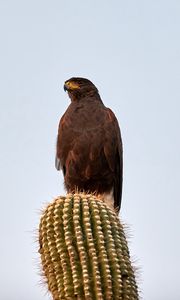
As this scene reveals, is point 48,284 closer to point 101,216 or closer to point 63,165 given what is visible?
point 101,216

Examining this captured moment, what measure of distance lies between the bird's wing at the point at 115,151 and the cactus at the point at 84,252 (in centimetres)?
319

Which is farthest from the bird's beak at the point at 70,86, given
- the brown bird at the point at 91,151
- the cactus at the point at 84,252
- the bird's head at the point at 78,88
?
the cactus at the point at 84,252

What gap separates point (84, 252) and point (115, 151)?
3710 millimetres

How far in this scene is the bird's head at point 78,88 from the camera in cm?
891

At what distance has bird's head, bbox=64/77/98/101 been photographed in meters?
8.91

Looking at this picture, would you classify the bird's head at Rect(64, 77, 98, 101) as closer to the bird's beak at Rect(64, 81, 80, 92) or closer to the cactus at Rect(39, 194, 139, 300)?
the bird's beak at Rect(64, 81, 80, 92)

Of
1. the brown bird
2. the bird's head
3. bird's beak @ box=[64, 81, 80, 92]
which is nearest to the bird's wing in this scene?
the brown bird

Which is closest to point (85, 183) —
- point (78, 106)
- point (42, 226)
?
point (78, 106)

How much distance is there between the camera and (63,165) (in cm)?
860

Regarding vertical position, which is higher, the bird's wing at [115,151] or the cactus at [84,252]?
the bird's wing at [115,151]

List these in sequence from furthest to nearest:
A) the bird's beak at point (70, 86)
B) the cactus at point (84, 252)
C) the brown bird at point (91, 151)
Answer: the bird's beak at point (70, 86) < the brown bird at point (91, 151) < the cactus at point (84, 252)

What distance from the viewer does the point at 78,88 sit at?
892 centimetres

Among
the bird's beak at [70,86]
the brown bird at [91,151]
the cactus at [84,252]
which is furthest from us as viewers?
the bird's beak at [70,86]

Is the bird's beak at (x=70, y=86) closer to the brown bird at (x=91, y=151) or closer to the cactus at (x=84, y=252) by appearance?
the brown bird at (x=91, y=151)
